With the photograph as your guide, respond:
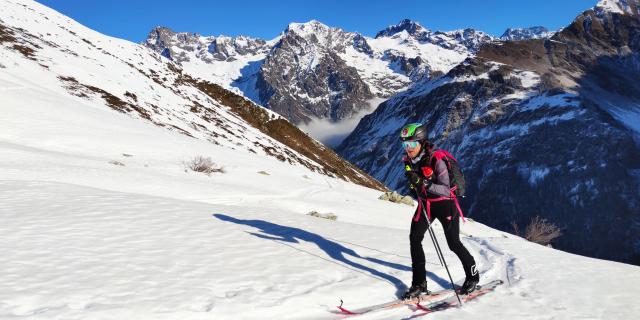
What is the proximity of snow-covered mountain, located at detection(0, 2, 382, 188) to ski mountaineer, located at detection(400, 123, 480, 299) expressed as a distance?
36778 millimetres

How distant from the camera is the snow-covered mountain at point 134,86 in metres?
49.6

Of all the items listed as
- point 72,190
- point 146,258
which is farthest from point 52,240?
point 72,190

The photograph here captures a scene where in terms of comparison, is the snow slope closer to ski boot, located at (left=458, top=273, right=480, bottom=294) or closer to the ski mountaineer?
ski boot, located at (left=458, top=273, right=480, bottom=294)

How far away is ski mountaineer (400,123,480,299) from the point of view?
7.79 meters

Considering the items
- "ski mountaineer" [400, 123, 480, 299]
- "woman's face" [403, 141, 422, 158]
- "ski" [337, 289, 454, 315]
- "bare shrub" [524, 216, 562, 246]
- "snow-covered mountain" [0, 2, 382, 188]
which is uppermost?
"snow-covered mountain" [0, 2, 382, 188]

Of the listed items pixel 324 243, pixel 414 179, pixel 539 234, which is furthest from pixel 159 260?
pixel 539 234

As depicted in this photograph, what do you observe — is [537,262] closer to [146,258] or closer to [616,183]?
[146,258]

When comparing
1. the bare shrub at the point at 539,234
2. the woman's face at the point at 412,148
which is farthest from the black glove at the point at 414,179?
the bare shrub at the point at 539,234

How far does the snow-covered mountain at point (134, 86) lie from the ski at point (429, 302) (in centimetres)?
3715

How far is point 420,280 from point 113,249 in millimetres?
5747

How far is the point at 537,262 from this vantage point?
451 inches

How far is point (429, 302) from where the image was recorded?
7848 mm

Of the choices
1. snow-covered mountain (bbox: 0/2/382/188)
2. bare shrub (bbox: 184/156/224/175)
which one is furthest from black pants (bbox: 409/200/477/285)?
snow-covered mountain (bbox: 0/2/382/188)

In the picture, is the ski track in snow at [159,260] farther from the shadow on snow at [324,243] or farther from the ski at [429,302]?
the ski at [429,302]
